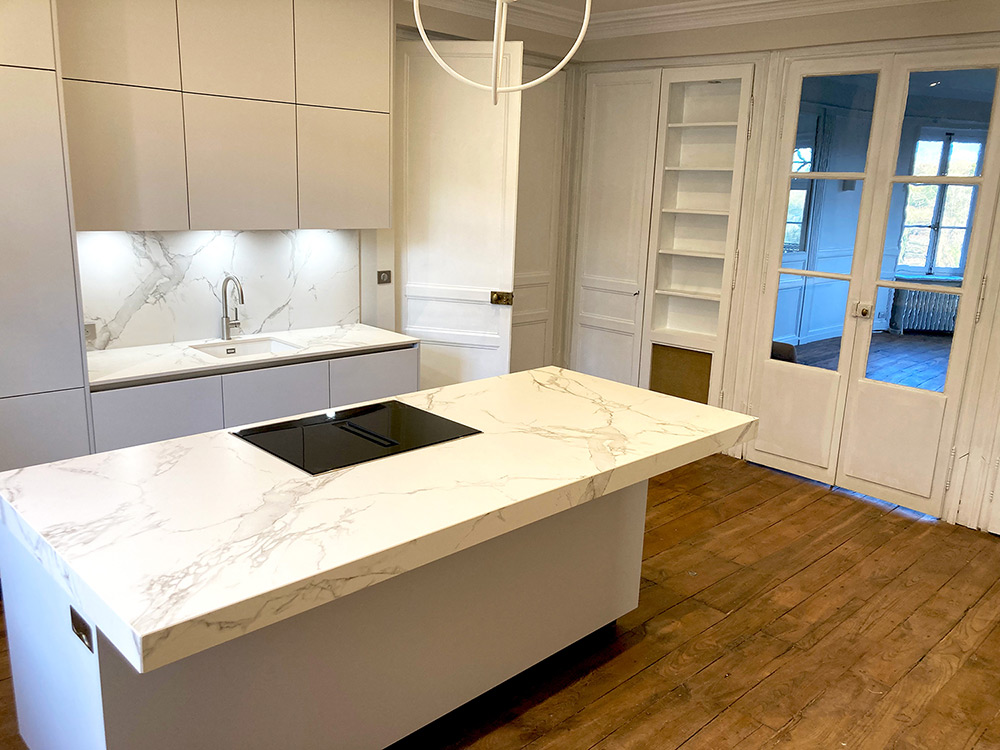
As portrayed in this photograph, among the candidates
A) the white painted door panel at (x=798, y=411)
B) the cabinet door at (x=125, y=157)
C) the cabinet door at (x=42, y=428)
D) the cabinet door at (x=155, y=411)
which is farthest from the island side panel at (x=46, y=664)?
the white painted door panel at (x=798, y=411)

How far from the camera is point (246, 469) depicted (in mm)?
2008

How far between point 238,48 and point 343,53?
0.53m

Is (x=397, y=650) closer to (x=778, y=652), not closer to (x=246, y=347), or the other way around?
(x=778, y=652)

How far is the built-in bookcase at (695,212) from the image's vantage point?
15.5 ft

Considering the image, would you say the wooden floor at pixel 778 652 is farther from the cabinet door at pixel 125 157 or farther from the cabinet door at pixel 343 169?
the cabinet door at pixel 343 169

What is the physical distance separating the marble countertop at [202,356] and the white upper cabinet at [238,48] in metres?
1.14

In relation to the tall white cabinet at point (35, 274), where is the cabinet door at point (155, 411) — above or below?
below

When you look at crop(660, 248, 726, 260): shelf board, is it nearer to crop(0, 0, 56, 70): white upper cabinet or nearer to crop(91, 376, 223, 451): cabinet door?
crop(91, 376, 223, 451): cabinet door

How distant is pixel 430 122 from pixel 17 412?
248 centimetres

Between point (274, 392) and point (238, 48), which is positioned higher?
point (238, 48)

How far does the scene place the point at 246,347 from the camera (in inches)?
154

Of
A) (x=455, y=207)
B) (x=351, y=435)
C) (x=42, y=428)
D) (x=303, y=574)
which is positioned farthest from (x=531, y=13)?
(x=303, y=574)

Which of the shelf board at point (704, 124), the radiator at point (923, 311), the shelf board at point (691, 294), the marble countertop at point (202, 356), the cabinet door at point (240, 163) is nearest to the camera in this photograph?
the marble countertop at point (202, 356)

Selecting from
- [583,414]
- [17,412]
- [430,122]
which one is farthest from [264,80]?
[583,414]
